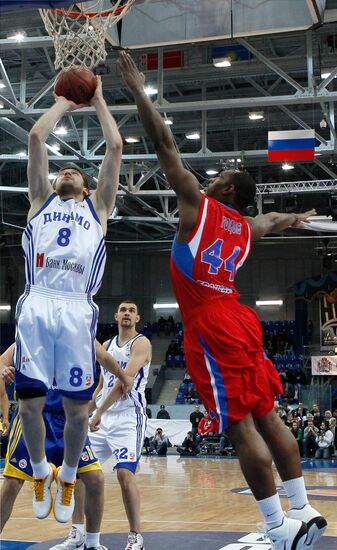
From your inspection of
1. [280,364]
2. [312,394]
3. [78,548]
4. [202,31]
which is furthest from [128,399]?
[280,364]

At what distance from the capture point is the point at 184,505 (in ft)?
32.5

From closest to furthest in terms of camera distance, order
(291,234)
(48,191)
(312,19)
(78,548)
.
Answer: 1. (48,191)
2. (78,548)
3. (312,19)
4. (291,234)

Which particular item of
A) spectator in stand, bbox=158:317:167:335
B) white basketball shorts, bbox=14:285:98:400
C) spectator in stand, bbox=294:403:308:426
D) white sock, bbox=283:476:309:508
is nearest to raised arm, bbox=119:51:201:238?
white basketball shorts, bbox=14:285:98:400

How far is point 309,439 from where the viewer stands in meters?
20.9

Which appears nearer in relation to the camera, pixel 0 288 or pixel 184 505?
pixel 184 505

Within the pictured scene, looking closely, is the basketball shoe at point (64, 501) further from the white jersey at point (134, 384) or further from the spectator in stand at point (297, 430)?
the spectator in stand at point (297, 430)

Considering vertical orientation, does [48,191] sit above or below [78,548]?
above

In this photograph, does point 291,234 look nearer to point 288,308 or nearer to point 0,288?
point 288,308

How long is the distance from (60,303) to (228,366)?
1.03m

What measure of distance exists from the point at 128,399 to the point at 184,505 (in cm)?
350

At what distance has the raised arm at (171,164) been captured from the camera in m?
4.31

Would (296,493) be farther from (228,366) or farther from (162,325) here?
(162,325)

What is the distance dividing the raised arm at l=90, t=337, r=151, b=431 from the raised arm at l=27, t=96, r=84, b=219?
2036 mm

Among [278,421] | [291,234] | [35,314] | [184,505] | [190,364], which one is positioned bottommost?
[184,505]
